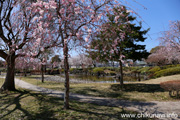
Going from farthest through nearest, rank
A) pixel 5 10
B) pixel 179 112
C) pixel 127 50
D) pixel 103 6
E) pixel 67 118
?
pixel 127 50, pixel 5 10, pixel 103 6, pixel 179 112, pixel 67 118

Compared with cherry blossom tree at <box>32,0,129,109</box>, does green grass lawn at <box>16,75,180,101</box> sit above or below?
below

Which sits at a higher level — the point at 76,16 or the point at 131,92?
the point at 76,16

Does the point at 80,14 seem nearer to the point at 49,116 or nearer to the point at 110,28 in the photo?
the point at 110,28

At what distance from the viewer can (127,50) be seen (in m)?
11.3

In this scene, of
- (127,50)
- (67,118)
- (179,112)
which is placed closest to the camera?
(67,118)

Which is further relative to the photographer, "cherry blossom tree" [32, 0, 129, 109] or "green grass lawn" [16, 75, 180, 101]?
"green grass lawn" [16, 75, 180, 101]

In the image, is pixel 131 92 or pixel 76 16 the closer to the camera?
pixel 76 16

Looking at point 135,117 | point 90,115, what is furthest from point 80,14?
point 135,117

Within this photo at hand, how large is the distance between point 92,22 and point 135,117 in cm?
401

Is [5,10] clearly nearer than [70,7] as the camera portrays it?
No

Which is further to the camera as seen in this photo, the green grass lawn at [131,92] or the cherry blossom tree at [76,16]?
the green grass lawn at [131,92]

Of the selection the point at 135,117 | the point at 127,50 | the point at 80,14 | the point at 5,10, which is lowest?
the point at 135,117

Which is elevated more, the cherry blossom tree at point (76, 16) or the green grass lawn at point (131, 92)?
the cherry blossom tree at point (76, 16)

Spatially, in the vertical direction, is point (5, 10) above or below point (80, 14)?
above
